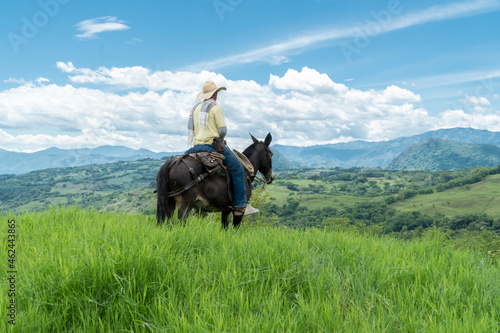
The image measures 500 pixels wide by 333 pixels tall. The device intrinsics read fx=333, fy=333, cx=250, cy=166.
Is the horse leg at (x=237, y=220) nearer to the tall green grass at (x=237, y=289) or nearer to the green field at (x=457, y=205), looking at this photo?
the tall green grass at (x=237, y=289)

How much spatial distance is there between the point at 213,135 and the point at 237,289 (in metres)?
4.53

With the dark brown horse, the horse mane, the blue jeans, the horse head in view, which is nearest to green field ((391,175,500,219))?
the horse head

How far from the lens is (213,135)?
786 centimetres

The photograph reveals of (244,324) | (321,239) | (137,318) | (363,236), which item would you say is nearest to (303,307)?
(244,324)

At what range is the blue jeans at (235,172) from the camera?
7870 millimetres

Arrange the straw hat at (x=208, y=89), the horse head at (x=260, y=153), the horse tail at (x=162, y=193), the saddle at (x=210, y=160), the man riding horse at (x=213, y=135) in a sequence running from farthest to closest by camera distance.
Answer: the horse head at (x=260, y=153) < the straw hat at (x=208, y=89) < the man riding horse at (x=213, y=135) < the saddle at (x=210, y=160) < the horse tail at (x=162, y=193)

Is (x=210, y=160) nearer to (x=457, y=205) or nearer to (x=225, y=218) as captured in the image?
(x=225, y=218)

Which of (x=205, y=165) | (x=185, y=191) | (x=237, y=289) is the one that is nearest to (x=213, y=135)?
(x=205, y=165)

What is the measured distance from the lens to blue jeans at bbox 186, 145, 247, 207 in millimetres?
7870

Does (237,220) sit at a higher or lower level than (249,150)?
lower

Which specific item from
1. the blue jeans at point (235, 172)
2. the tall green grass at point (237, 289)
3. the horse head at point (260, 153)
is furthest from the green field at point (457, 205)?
the tall green grass at point (237, 289)

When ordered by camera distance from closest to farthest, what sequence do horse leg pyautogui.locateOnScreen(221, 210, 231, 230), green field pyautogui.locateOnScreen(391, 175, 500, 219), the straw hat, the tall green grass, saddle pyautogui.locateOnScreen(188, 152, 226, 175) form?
the tall green grass < saddle pyautogui.locateOnScreen(188, 152, 226, 175) < the straw hat < horse leg pyautogui.locateOnScreen(221, 210, 231, 230) < green field pyautogui.locateOnScreen(391, 175, 500, 219)

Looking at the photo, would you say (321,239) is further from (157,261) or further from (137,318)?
(137,318)

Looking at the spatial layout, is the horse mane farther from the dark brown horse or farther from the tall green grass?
the tall green grass
